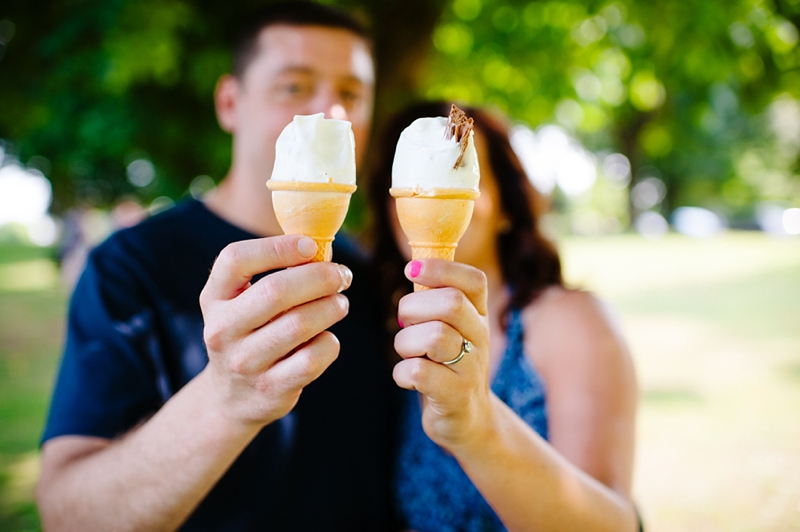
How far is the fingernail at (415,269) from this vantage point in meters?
1.75

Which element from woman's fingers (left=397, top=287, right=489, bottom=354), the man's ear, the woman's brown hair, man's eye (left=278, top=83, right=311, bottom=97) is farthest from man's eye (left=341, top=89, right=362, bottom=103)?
woman's fingers (left=397, top=287, right=489, bottom=354)

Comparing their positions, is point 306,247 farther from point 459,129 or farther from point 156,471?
point 156,471

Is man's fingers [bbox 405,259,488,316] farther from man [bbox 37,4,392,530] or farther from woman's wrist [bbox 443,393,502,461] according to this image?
woman's wrist [bbox 443,393,502,461]

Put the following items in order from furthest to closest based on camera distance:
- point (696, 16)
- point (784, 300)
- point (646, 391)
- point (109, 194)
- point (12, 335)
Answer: point (109, 194), point (784, 300), point (12, 335), point (646, 391), point (696, 16)

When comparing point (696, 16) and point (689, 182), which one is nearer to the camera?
point (696, 16)

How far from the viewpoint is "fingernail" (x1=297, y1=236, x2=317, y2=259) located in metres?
1.73

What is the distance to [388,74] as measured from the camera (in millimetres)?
5887

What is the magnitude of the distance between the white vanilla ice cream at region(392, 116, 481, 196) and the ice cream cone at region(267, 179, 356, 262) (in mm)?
209

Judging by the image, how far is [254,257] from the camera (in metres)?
1.69

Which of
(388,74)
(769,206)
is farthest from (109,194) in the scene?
(769,206)

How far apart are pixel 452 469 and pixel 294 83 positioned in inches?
83.3

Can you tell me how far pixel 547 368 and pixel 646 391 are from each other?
24.5 ft

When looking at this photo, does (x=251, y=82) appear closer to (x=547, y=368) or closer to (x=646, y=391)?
(x=547, y=368)

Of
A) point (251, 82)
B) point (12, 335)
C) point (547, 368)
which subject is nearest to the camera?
point (547, 368)
